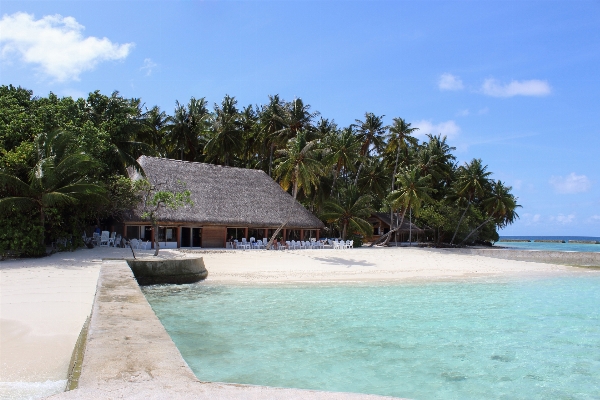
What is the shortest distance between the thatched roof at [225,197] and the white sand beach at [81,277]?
361cm

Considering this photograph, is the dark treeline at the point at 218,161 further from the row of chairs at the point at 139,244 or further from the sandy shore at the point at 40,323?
the sandy shore at the point at 40,323

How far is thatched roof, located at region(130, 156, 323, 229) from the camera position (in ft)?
78.0

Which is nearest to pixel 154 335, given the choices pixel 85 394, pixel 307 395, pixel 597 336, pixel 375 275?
pixel 85 394

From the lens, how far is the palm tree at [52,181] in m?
15.3

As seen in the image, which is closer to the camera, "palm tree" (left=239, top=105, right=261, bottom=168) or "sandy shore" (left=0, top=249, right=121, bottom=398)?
"sandy shore" (left=0, top=249, right=121, bottom=398)

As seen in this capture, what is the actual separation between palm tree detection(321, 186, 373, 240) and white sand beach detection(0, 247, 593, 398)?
5.54 m

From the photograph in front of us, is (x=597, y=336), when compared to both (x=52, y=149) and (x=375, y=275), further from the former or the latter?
(x=52, y=149)

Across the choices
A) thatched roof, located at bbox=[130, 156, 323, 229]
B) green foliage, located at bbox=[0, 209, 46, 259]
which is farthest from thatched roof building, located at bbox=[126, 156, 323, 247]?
green foliage, located at bbox=[0, 209, 46, 259]

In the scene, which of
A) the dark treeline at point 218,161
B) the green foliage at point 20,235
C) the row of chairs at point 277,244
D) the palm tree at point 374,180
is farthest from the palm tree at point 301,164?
the palm tree at point 374,180

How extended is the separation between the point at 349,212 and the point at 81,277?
2083 centimetres

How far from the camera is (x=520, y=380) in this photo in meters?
6.18

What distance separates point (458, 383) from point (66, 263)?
11.9 metres

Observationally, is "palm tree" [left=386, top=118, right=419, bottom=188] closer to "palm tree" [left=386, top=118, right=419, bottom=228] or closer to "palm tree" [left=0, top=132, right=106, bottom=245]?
"palm tree" [left=386, top=118, right=419, bottom=228]

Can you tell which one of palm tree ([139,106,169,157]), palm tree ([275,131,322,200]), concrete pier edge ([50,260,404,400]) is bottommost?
A: concrete pier edge ([50,260,404,400])
